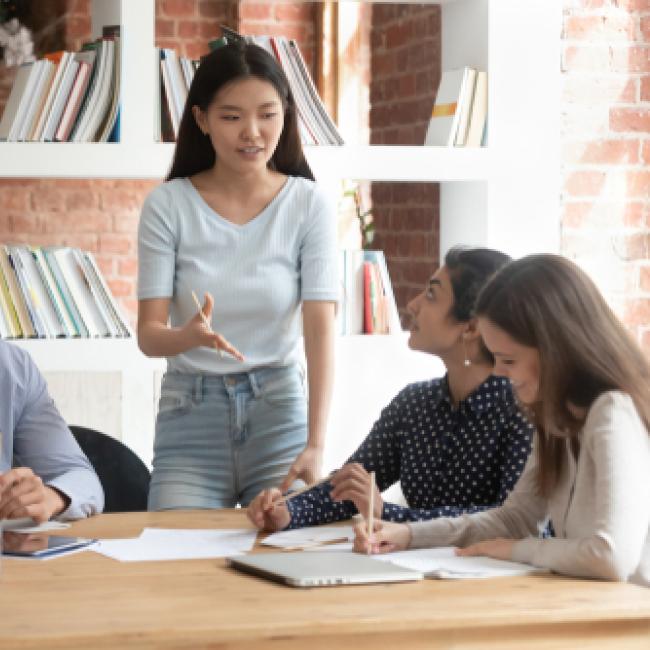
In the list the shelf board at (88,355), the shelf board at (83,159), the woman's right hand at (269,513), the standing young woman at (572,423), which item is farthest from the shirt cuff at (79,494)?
the shelf board at (83,159)

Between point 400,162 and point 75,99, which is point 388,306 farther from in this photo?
point 75,99

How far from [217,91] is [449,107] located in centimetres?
125

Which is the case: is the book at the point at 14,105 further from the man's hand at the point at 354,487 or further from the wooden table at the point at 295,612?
the wooden table at the point at 295,612

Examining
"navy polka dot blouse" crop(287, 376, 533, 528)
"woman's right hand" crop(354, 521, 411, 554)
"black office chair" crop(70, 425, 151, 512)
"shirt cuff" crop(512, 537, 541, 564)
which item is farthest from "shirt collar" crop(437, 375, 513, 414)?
"black office chair" crop(70, 425, 151, 512)

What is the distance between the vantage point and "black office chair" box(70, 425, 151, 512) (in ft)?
9.10

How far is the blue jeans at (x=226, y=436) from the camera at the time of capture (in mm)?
2533

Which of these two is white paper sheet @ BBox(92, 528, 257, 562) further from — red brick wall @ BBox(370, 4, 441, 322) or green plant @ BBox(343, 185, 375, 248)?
green plant @ BBox(343, 185, 375, 248)

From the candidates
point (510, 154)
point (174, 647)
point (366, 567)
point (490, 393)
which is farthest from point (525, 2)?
point (174, 647)

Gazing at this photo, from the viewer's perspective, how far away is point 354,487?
86.5 inches

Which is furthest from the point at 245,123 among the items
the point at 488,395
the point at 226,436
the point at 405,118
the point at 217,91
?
the point at 405,118

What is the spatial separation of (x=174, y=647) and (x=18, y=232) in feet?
16.0

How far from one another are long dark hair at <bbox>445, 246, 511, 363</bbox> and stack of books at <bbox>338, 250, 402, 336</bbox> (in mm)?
1222

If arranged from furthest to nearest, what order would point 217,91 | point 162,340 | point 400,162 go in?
point 400,162 → point 217,91 → point 162,340

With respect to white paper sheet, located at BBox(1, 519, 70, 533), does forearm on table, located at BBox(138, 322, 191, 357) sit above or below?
above
